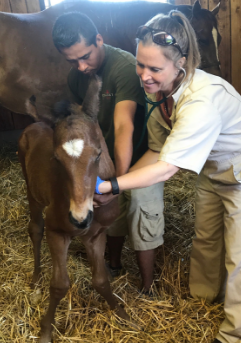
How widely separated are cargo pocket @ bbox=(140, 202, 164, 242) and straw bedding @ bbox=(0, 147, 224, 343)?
0.41m

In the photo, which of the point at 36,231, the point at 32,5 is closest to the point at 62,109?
the point at 36,231

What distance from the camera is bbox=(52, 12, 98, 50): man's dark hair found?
5.42ft

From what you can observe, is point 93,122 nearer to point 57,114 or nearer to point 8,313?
point 57,114

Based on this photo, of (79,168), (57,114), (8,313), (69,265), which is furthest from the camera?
(69,265)

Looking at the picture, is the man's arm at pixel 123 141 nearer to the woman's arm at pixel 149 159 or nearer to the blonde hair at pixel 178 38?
the woman's arm at pixel 149 159

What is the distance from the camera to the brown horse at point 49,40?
339 centimetres

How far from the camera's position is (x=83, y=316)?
1951 mm

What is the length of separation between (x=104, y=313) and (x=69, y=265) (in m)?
0.55

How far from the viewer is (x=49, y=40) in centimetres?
349

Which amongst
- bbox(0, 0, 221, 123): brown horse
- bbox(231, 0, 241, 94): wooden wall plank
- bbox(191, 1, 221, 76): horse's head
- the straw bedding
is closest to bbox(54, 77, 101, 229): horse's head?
the straw bedding

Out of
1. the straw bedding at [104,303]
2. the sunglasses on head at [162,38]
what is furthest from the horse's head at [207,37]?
the sunglasses on head at [162,38]

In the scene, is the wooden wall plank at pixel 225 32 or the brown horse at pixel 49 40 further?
the wooden wall plank at pixel 225 32

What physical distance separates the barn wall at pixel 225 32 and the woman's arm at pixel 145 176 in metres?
3.54

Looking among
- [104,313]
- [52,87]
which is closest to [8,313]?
[104,313]
